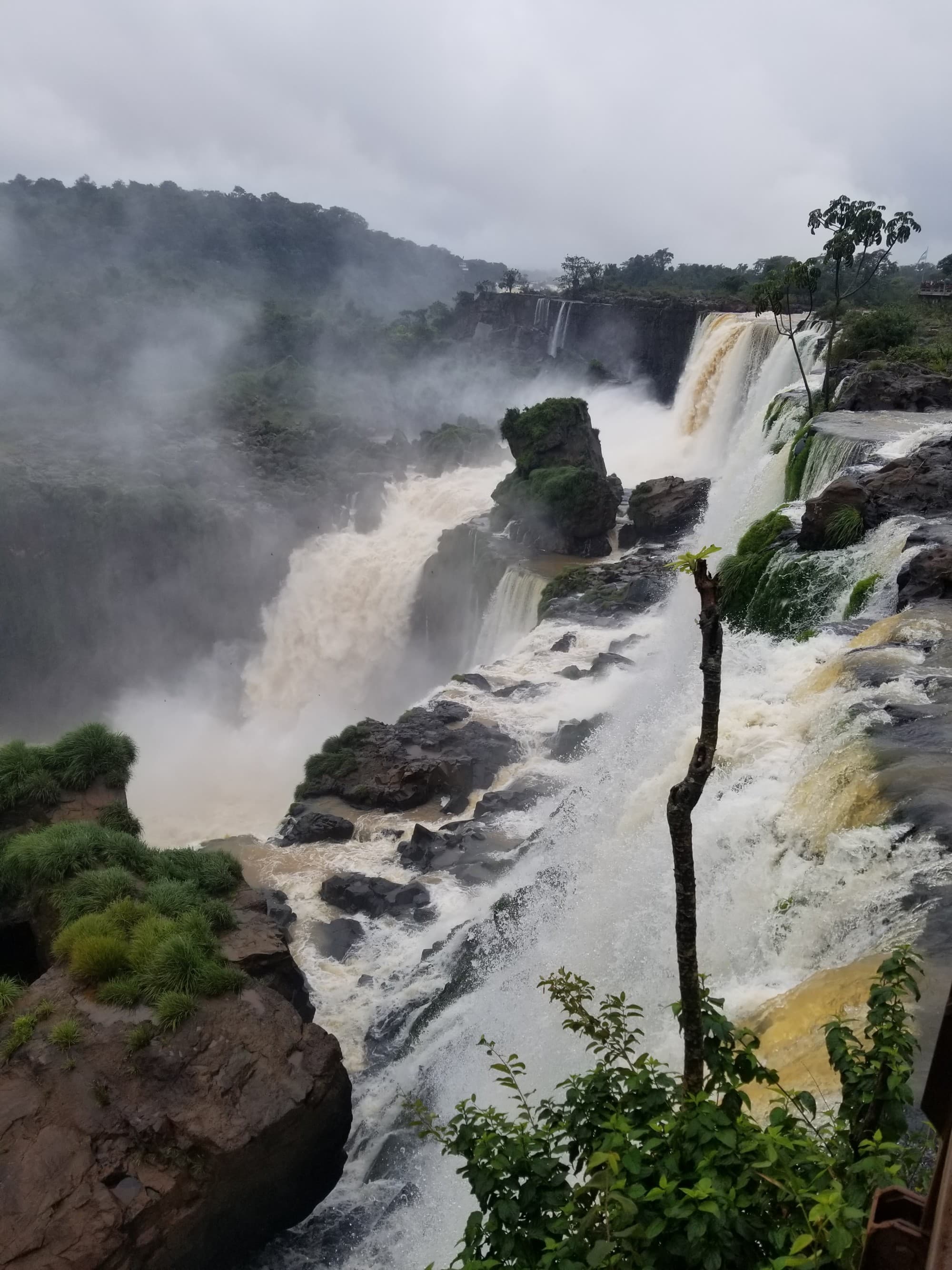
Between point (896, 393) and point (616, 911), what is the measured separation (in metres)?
13.7

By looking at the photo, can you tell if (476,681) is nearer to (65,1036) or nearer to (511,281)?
(65,1036)

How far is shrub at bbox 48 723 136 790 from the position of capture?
8.52 m

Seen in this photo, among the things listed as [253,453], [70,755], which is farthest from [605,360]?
[70,755]

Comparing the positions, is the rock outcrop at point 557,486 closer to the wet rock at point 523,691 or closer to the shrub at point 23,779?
the wet rock at point 523,691

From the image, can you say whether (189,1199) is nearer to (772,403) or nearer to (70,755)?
(70,755)

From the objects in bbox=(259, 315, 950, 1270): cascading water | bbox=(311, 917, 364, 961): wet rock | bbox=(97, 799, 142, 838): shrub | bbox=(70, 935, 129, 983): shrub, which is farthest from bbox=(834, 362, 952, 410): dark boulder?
bbox=(70, 935, 129, 983): shrub

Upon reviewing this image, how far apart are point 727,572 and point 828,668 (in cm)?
404

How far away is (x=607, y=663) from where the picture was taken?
592 inches

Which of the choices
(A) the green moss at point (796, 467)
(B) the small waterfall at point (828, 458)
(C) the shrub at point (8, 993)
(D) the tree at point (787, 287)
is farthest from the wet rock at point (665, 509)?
(C) the shrub at point (8, 993)

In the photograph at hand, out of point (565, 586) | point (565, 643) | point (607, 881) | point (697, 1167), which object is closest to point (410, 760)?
point (565, 643)

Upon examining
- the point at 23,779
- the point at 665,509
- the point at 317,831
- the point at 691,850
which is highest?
the point at 691,850

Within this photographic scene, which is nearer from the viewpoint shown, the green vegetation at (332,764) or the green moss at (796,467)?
the green vegetation at (332,764)

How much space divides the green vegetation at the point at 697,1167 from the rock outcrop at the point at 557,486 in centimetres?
2109

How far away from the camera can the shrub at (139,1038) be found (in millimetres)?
5766
